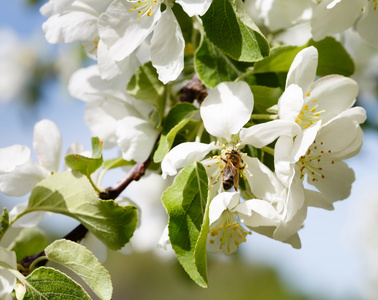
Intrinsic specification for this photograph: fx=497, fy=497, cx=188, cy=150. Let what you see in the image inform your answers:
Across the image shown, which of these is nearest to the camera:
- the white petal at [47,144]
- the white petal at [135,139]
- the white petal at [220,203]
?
the white petal at [220,203]

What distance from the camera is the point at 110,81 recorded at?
97cm

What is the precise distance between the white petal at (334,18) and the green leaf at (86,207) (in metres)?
0.46

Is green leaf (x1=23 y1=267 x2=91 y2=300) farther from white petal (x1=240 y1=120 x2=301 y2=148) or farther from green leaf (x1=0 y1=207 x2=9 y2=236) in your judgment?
white petal (x1=240 y1=120 x2=301 y2=148)

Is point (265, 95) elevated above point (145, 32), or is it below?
below

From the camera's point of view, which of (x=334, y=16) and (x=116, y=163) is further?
(x=116, y=163)

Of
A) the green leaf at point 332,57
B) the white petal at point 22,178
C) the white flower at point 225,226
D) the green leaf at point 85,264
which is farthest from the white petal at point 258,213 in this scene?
the white petal at point 22,178

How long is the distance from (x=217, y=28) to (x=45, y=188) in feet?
1.36

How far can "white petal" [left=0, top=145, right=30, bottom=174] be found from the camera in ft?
2.84

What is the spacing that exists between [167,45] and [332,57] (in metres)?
0.32

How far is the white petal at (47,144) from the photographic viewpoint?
1.03 meters

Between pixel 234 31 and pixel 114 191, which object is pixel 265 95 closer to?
pixel 234 31

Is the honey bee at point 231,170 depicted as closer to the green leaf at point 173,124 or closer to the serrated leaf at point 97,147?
the green leaf at point 173,124

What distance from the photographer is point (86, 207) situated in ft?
2.83

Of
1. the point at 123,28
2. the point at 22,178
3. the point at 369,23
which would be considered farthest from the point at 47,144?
the point at 369,23
